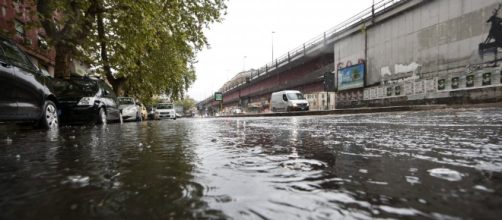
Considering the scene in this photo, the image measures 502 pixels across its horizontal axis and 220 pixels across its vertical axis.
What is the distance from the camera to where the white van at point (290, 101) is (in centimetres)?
2877

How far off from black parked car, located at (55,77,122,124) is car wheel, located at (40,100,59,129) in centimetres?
183

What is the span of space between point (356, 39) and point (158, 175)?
27457 mm

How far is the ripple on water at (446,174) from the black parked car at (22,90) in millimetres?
6591

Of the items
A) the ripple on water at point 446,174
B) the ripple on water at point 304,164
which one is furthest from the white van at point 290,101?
the ripple on water at point 446,174

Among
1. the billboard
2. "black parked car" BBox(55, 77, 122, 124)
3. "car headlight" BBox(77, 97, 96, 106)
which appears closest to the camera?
"black parked car" BBox(55, 77, 122, 124)

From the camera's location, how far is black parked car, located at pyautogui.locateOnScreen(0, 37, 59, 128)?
5.83 metres

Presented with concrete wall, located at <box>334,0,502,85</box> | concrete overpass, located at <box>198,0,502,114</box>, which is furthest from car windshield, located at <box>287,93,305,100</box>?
concrete wall, located at <box>334,0,502,85</box>

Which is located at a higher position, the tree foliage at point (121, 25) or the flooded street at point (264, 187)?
the tree foliage at point (121, 25)

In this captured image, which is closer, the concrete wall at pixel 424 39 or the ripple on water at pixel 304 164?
the ripple on water at pixel 304 164

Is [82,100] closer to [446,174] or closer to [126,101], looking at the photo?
[446,174]

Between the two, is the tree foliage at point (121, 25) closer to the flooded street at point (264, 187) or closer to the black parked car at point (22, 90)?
the black parked car at point (22, 90)

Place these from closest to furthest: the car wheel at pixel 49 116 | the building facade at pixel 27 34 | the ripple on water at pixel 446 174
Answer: the ripple on water at pixel 446 174, the car wheel at pixel 49 116, the building facade at pixel 27 34

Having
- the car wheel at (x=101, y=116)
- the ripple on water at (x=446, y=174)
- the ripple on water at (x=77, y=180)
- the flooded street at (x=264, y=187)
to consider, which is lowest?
the ripple on water at (x=77, y=180)

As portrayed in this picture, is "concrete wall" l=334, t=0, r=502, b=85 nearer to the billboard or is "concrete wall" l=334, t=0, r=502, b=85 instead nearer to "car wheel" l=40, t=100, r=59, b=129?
the billboard
